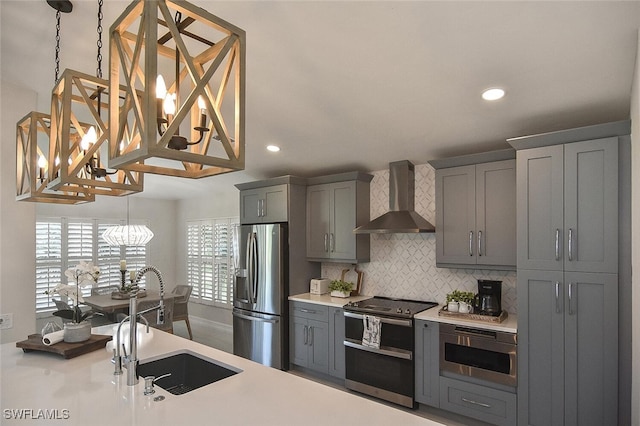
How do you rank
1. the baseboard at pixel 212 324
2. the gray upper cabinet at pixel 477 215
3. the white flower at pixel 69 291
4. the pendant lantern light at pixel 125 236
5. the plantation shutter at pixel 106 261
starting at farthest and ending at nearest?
the plantation shutter at pixel 106 261 < the baseboard at pixel 212 324 < the pendant lantern light at pixel 125 236 < the gray upper cabinet at pixel 477 215 < the white flower at pixel 69 291

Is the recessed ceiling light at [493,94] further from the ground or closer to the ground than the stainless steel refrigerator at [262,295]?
further from the ground

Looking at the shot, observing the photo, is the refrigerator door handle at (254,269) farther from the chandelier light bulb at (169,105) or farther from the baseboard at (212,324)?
the chandelier light bulb at (169,105)

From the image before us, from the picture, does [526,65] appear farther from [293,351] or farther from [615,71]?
[293,351]

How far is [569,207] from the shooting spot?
2.71m

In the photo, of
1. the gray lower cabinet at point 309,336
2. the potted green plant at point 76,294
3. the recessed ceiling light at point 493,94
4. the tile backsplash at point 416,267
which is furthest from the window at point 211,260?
the recessed ceiling light at point 493,94

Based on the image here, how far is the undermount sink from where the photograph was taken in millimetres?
2146

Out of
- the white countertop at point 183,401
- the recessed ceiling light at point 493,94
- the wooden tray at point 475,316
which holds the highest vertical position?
the recessed ceiling light at point 493,94

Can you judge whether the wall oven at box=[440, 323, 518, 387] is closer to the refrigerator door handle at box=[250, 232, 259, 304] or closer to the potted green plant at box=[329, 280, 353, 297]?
the potted green plant at box=[329, 280, 353, 297]

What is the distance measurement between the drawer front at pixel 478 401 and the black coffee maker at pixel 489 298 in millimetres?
644

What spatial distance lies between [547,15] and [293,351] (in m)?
4.00

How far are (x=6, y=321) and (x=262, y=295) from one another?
246 cm

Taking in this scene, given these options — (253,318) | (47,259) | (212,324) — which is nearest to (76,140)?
(253,318)

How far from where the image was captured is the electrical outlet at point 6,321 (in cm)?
303

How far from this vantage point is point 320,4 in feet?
6.77
